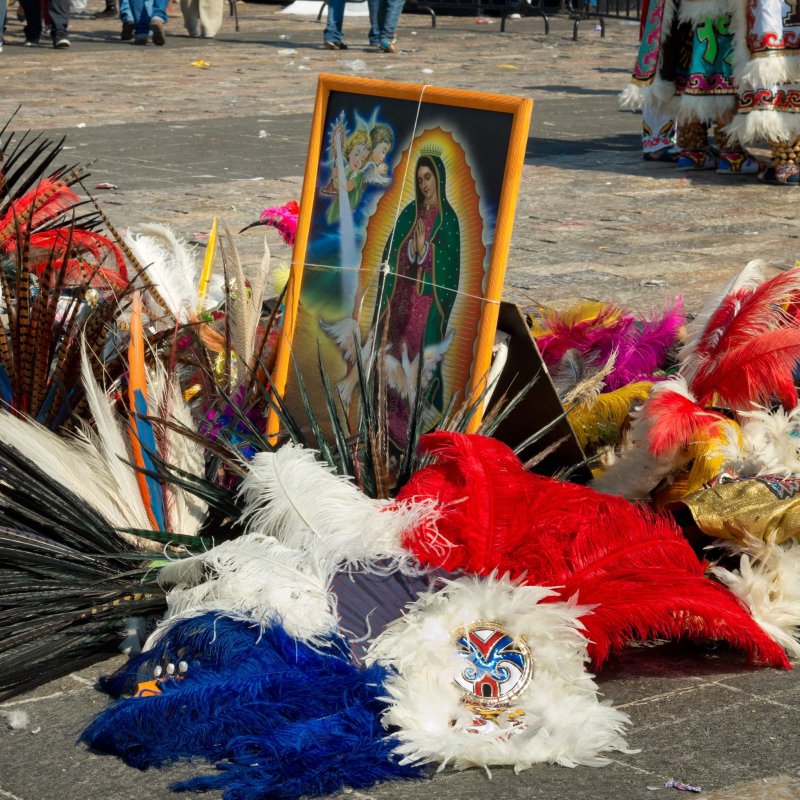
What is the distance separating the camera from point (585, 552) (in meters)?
2.69

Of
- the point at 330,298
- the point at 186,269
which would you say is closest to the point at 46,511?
the point at 330,298

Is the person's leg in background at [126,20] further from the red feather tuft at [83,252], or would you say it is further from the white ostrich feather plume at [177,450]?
→ the white ostrich feather plume at [177,450]

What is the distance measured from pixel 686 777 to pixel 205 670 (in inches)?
36.4

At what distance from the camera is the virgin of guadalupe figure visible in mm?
3273

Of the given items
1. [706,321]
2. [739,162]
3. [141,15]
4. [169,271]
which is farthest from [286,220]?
[141,15]

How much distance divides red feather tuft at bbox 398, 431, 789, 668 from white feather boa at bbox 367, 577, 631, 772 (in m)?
0.07

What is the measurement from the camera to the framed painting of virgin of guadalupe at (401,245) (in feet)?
10.5

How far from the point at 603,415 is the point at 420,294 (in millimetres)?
673

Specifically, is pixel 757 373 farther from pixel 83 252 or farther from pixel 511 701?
pixel 83 252

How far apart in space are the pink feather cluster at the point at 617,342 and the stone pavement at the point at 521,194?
1.22 m

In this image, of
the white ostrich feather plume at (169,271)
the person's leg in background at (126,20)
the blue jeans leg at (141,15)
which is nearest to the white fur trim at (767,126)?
the white ostrich feather plume at (169,271)

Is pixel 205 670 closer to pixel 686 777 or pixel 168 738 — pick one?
pixel 168 738

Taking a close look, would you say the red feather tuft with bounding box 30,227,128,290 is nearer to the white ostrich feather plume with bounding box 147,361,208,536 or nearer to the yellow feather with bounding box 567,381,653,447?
the white ostrich feather plume with bounding box 147,361,208,536

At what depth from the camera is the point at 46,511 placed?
2961 millimetres
